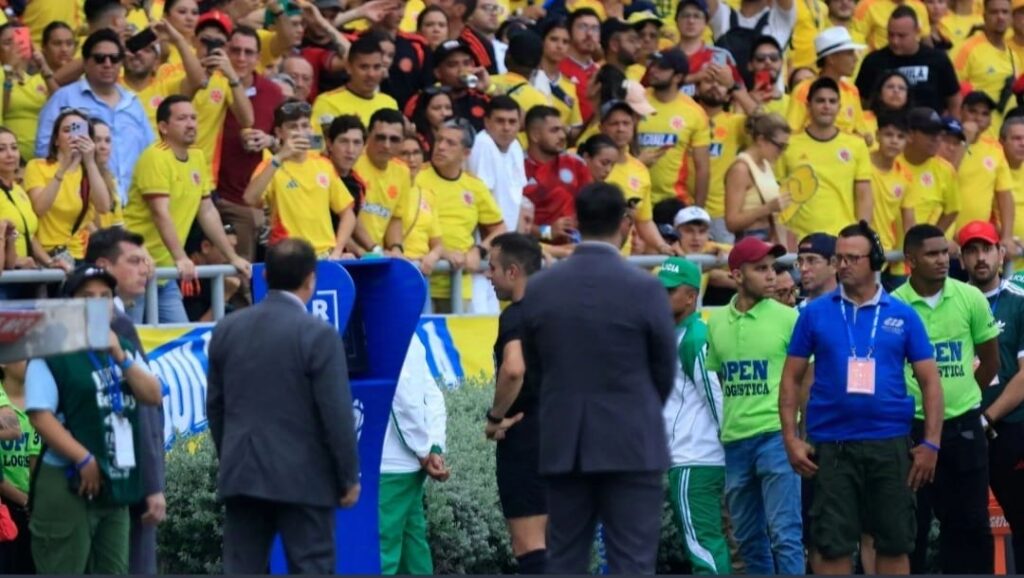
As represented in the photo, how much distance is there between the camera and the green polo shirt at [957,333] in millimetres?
11883

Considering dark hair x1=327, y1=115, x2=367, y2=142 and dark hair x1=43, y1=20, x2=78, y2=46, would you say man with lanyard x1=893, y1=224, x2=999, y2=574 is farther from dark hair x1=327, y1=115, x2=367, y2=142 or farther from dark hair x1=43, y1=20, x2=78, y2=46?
dark hair x1=43, y1=20, x2=78, y2=46

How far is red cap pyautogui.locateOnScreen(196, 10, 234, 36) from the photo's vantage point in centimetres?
1595

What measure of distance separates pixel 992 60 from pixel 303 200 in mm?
8641

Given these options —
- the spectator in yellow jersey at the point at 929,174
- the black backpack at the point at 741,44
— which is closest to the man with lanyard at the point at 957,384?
the spectator in yellow jersey at the point at 929,174

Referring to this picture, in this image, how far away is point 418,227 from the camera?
15297 mm

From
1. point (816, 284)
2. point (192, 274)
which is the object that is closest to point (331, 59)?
point (192, 274)

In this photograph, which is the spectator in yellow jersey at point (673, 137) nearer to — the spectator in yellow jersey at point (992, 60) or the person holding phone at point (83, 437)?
the spectator in yellow jersey at point (992, 60)

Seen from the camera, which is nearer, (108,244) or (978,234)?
(108,244)

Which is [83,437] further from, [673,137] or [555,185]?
[673,137]

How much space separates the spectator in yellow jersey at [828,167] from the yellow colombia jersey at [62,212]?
571 cm

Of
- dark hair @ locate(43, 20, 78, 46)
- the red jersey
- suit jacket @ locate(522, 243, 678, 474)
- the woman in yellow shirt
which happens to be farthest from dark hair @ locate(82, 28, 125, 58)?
suit jacket @ locate(522, 243, 678, 474)

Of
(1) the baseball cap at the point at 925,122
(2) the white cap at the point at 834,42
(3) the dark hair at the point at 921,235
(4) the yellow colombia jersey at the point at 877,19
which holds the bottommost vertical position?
(3) the dark hair at the point at 921,235

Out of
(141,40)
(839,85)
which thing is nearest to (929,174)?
(839,85)

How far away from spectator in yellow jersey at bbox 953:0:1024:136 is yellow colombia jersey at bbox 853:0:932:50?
0.61 metres
